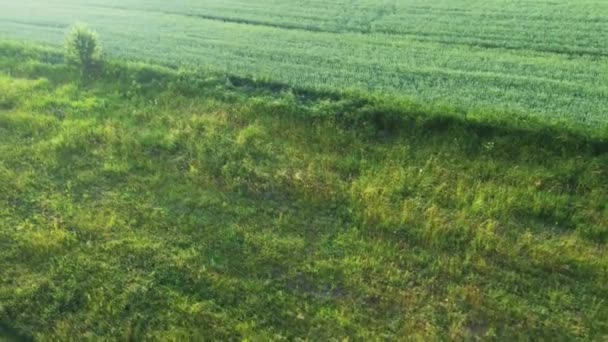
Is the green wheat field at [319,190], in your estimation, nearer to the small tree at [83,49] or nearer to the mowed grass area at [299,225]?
the mowed grass area at [299,225]

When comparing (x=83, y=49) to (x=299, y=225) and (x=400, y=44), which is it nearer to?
(x=400, y=44)

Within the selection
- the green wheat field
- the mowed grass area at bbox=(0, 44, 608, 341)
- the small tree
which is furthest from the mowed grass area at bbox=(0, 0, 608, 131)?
the mowed grass area at bbox=(0, 44, 608, 341)

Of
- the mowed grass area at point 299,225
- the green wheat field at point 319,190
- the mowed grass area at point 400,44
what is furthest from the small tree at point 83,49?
the mowed grass area at point 299,225

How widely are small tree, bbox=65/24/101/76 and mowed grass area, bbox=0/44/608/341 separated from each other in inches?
139

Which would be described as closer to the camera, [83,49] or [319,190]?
[319,190]

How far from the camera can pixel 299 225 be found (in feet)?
32.9

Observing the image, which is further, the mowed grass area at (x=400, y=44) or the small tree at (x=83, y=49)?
the small tree at (x=83, y=49)

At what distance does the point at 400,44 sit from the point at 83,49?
900 centimetres

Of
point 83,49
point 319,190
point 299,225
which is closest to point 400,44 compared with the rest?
point 319,190

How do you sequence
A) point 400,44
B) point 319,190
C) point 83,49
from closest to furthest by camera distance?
point 319,190 → point 83,49 → point 400,44

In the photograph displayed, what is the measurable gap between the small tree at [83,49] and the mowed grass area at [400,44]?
135 centimetres

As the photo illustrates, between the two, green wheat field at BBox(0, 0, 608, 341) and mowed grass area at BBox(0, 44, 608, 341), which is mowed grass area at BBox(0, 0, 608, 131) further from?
mowed grass area at BBox(0, 44, 608, 341)

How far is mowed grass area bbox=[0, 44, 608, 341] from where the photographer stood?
8.26m

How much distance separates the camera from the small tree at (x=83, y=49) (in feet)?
56.3
